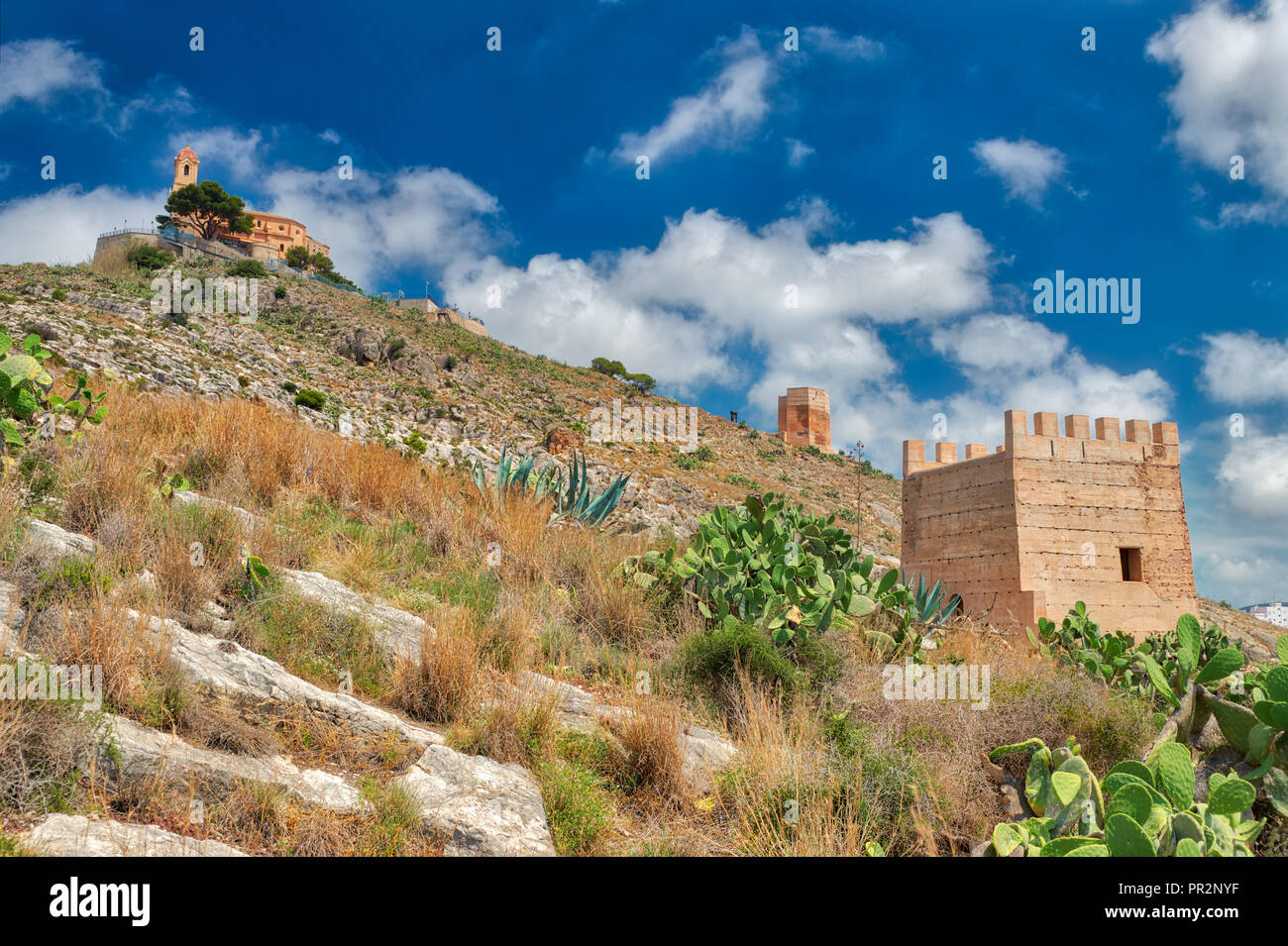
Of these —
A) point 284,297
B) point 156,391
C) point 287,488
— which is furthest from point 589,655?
point 284,297

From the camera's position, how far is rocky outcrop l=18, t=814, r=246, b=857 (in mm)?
2205

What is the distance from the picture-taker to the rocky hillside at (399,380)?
16.3m

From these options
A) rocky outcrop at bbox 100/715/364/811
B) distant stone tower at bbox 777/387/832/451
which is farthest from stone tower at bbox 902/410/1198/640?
distant stone tower at bbox 777/387/832/451

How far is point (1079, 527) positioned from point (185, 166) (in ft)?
274

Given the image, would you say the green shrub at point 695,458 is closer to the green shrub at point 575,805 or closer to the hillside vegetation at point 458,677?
the hillside vegetation at point 458,677

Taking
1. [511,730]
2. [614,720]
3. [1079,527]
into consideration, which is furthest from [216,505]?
[1079,527]

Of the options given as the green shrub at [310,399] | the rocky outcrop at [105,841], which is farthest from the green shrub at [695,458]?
the rocky outcrop at [105,841]

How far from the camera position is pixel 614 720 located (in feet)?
13.0

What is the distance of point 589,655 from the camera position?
5156mm

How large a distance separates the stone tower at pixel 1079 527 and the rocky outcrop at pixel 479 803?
1089cm

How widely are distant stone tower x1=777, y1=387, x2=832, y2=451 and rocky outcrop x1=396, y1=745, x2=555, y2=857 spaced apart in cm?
5146

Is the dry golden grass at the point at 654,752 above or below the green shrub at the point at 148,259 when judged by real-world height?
below

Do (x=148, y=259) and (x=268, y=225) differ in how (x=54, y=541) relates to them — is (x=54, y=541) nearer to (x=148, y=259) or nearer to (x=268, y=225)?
(x=148, y=259)

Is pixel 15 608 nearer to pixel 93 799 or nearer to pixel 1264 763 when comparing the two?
pixel 93 799
